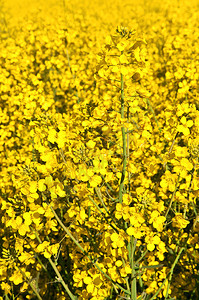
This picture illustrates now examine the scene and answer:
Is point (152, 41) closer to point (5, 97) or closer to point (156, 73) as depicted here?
point (156, 73)

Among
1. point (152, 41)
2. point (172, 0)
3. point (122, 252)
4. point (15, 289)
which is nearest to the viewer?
point (122, 252)

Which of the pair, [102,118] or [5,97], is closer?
[102,118]

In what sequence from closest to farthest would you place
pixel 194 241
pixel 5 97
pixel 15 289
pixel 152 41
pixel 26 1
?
pixel 194 241
pixel 15 289
pixel 5 97
pixel 152 41
pixel 26 1

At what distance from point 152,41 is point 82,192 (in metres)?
6.13

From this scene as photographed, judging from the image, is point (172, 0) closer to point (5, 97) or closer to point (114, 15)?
point (114, 15)

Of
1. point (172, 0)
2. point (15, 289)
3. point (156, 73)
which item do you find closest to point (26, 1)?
point (172, 0)

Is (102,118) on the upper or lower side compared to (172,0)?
lower

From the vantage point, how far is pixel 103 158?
1447 millimetres

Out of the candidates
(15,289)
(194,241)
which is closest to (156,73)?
(194,241)

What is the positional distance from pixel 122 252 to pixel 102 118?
0.76 metres

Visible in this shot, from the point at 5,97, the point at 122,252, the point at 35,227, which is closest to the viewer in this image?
the point at 122,252

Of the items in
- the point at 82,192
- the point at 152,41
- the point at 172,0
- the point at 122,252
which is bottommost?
the point at 122,252

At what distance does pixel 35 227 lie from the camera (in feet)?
5.76

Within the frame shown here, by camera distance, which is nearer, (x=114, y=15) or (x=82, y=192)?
(x=82, y=192)
